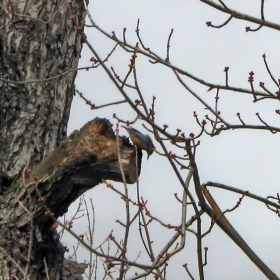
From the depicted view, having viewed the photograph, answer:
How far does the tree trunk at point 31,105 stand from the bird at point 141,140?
458 mm

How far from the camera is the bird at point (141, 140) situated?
10.3 ft

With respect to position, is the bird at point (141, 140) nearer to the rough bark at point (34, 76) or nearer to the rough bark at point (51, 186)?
the rough bark at point (51, 186)

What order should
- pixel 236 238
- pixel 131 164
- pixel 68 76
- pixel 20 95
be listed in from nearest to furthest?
1. pixel 236 238
2. pixel 131 164
3. pixel 20 95
4. pixel 68 76

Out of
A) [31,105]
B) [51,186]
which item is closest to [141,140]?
[51,186]

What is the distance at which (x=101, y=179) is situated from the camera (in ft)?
10.5

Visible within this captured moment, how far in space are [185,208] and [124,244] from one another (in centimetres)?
28

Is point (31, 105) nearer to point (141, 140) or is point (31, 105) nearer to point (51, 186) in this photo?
point (51, 186)

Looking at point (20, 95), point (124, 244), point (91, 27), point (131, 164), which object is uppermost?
point (91, 27)

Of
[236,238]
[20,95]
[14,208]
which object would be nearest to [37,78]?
[20,95]

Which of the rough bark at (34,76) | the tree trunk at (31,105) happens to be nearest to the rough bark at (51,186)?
the tree trunk at (31,105)

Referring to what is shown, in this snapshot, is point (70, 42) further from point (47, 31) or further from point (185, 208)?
point (185, 208)

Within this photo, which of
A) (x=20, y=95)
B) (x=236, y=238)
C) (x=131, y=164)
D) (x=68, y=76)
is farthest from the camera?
(x=68, y=76)

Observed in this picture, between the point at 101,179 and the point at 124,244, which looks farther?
the point at 101,179

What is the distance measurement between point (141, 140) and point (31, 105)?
685mm
